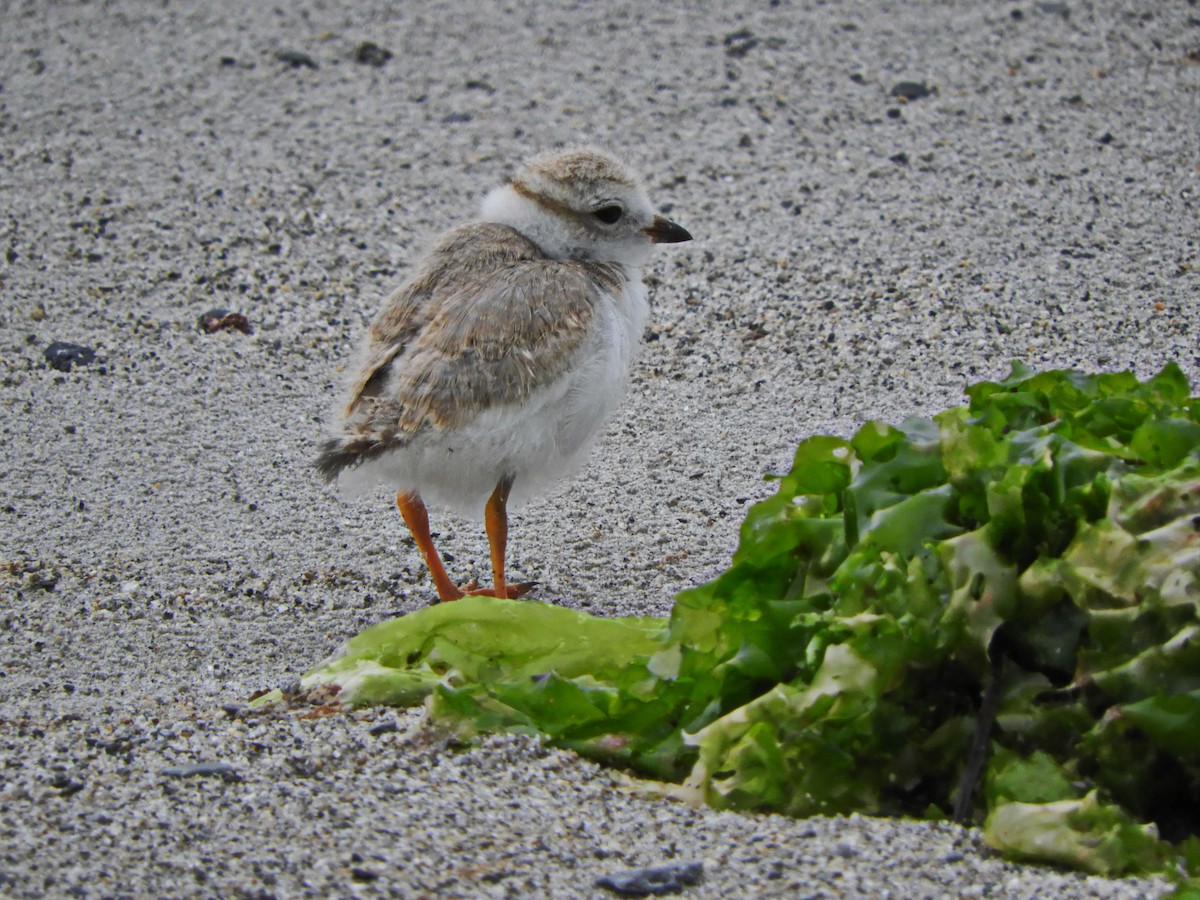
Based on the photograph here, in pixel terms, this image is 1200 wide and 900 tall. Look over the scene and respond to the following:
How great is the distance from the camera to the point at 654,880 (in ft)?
8.37

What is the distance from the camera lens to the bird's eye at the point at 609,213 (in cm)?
473

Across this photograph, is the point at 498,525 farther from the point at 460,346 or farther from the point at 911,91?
the point at 911,91

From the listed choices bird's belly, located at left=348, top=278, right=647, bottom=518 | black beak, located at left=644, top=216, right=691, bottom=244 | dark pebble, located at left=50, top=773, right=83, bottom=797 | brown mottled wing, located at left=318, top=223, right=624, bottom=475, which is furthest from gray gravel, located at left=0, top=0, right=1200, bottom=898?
black beak, located at left=644, top=216, right=691, bottom=244

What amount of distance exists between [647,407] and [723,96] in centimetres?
287

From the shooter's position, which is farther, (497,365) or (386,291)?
(386,291)

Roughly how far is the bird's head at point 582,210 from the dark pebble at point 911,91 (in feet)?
10.7

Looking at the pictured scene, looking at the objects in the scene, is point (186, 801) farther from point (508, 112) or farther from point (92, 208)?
point (508, 112)

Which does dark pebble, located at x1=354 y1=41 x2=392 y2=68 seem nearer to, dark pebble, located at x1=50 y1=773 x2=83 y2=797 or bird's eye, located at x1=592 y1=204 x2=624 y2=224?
bird's eye, located at x1=592 y1=204 x2=624 y2=224

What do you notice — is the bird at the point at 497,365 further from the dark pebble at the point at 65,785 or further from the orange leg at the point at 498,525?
the dark pebble at the point at 65,785

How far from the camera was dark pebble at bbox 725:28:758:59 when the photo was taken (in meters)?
8.30

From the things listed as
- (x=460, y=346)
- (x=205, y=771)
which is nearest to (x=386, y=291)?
(x=460, y=346)

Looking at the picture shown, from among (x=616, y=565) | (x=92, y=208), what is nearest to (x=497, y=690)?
(x=616, y=565)

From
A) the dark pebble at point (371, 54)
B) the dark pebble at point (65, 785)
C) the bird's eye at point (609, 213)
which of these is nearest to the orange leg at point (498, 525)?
the bird's eye at point (609, 213)

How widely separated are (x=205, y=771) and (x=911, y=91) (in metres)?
5.91
